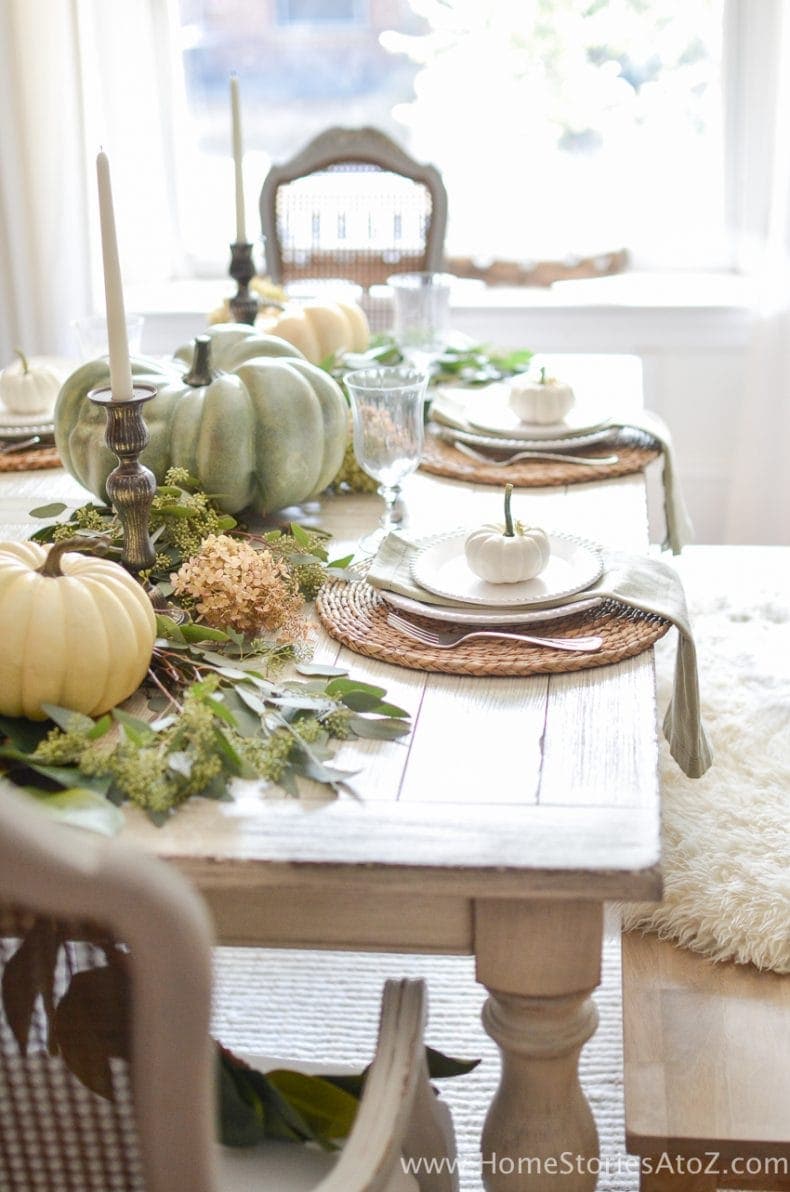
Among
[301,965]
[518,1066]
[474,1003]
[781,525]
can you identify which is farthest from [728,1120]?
[781,525]

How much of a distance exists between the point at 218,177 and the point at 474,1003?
228 cm

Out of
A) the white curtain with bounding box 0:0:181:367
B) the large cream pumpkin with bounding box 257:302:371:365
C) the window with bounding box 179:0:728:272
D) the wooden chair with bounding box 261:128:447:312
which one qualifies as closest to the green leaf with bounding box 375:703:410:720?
the large cream pumpkin with bounding box 257:302:371:365

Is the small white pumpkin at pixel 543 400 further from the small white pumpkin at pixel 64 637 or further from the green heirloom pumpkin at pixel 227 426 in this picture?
the small white pumpkin at pixel 64 637

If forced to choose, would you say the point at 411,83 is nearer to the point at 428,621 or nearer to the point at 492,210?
the point at 492,210

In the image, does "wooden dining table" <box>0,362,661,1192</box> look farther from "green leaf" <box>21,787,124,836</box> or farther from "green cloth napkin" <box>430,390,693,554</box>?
"green cloth napkin" <box>430,390,693,554</box>

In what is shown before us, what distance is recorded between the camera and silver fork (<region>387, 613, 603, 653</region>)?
43.9 inches

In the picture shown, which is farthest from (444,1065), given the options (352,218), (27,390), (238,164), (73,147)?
(73,147)

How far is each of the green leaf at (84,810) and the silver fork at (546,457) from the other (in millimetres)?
922

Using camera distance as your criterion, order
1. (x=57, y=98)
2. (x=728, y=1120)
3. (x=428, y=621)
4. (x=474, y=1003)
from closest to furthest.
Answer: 1. (x=728, y=1120)
2. (x=428, y=621)
3. (x=474, y=1003)
4. (x=57, y=98)

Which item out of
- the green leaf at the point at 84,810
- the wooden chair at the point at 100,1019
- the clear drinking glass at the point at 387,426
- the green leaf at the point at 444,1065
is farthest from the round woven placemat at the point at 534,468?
the wooden chair at the point at 100,1019

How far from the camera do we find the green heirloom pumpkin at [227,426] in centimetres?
136

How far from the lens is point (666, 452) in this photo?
171 cm

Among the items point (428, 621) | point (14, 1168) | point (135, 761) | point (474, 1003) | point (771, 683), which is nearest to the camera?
point (14, 1168)

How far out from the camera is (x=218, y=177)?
133 inches
